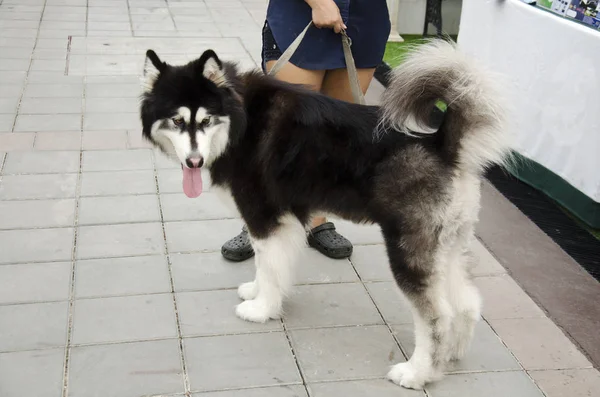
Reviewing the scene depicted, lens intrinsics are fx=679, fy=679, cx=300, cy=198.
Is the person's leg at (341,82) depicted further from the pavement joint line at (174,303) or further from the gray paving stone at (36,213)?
the gray paving stone at (36,213)

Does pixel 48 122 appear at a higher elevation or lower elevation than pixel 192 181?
lower

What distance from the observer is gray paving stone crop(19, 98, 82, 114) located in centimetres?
609

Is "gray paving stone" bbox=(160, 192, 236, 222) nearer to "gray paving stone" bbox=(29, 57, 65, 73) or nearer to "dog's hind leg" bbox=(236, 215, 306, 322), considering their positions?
"dog's hind leg" bbox=(236, 215, 306, 322)

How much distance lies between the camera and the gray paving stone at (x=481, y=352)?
3227 mm

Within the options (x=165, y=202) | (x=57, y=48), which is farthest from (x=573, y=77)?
(x=57, y=48)

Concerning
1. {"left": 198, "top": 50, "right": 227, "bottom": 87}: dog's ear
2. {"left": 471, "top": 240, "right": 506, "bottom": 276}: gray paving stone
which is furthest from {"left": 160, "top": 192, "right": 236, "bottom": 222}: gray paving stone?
{"left": 471, "top": 240, "right": 506, "bottom": 276}: gray paving stone

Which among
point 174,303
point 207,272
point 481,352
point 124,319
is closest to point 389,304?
point 481,352

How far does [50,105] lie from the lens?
6211mm

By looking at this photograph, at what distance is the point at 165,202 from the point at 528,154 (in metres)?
2.77

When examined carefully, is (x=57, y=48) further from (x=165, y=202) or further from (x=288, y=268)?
(x=288, y=268)

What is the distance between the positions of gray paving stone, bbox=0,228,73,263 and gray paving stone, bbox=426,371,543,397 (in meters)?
2.24

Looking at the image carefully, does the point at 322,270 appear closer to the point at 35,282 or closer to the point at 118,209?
the point at 118,209

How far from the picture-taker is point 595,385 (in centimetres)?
314

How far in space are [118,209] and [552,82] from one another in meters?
3.18
